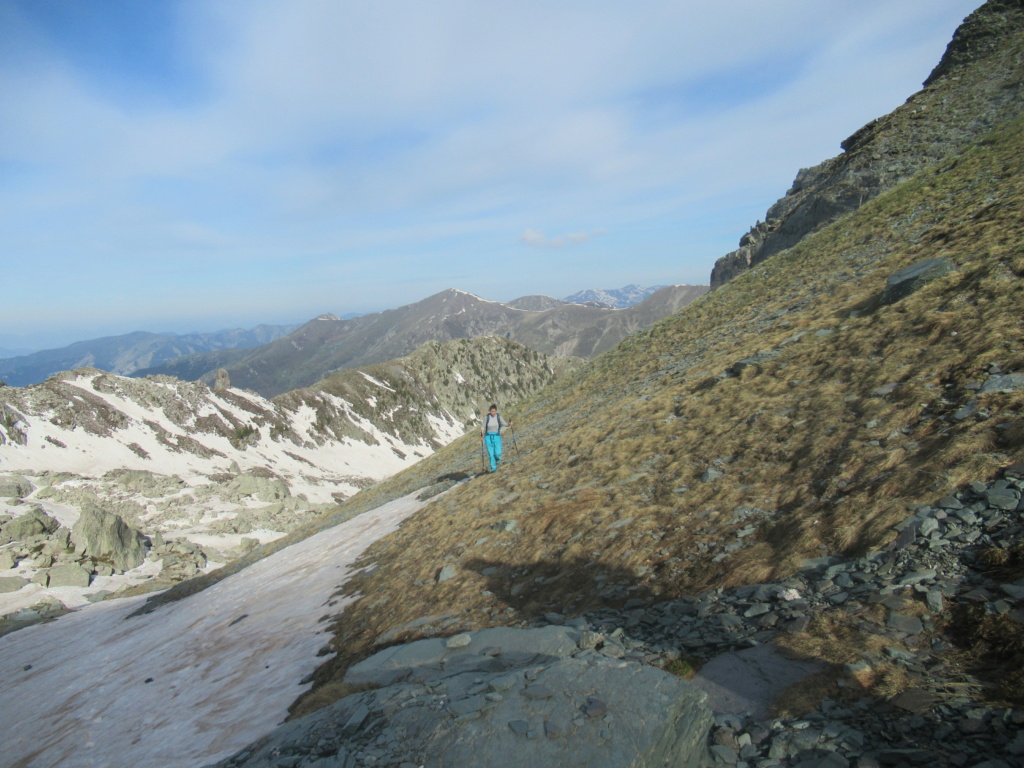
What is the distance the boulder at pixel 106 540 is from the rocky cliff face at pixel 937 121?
199 ft

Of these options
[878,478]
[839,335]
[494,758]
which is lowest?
[494,758]

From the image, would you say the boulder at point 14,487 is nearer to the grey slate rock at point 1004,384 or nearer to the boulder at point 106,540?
the boulder at point 106,540

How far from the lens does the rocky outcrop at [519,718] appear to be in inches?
190

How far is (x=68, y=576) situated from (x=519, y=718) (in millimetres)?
45469

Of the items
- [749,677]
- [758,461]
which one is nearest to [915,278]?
[758,461]

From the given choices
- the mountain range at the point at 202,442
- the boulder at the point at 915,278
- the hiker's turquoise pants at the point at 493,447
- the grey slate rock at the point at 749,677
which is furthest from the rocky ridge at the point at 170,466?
the boulder at the point at 915,278

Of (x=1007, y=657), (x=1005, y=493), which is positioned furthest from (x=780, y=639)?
(x=1005, y=493)

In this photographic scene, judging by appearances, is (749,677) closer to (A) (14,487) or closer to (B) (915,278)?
(B) (915,278)

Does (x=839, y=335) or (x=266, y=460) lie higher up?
(x=839, y=335)

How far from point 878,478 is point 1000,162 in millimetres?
25514

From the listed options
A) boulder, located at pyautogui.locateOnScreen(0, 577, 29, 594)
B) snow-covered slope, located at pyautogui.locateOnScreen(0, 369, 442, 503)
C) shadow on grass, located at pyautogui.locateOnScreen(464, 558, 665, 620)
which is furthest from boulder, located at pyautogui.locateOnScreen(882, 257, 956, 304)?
snow-covered slope, located at pyautogui.locateOnScreen(0, 369, 442, 503)

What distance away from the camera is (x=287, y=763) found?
19.8 feet

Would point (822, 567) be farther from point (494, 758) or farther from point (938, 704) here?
point (494, 758)

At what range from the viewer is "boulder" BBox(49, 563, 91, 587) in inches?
1379
